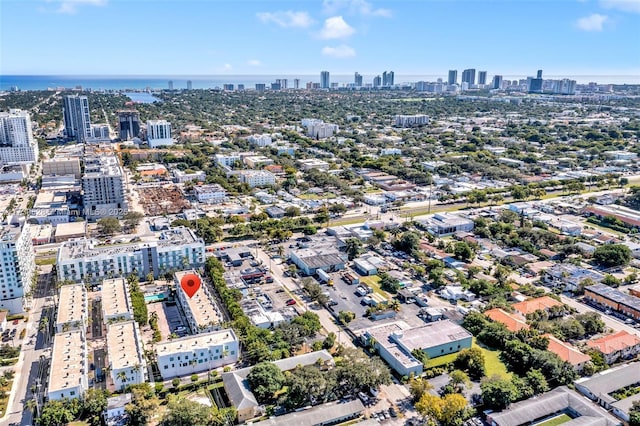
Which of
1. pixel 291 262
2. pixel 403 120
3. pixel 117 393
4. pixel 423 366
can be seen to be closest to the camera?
pixel 117 393

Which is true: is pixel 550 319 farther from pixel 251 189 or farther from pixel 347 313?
pixel 251 189

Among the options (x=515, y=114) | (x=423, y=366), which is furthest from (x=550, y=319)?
(x=515, y=114)

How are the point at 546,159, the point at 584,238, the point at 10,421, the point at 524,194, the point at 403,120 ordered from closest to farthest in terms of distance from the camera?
A: 1. the point at 10,421
2. the point at 584,238
3. the point at 524,194
4. the point at 546,159
5. the point at 403,120

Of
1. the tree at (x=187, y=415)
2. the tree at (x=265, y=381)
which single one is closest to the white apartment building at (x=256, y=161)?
the tree at (x=265, y=381)

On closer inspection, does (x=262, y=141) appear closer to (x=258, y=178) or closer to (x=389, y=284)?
(x=258, y=178)

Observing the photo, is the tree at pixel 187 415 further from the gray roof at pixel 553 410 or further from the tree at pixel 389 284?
the tree at pixel 389 284

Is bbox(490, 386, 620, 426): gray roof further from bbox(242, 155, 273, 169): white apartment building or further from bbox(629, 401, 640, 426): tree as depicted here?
bbox(242, 155, 273, 169): white apartment building

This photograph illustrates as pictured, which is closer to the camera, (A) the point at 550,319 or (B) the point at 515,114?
(A) the point at 550,319
